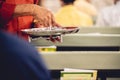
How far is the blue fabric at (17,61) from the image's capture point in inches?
29.3

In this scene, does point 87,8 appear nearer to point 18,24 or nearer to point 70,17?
point 70,17

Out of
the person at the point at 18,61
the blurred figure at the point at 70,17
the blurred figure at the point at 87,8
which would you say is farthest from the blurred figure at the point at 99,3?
the person at the point at 18,61

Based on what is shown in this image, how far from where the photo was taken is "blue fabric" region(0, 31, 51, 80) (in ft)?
2.44

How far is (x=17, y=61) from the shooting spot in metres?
0.75

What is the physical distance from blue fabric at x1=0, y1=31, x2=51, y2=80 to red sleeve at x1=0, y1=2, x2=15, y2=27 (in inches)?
39.0

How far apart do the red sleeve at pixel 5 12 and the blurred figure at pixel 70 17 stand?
2441mm

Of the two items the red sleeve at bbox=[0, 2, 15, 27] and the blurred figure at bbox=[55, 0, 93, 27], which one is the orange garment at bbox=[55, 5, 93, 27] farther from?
the red sleeve at bbox=[0, 2, 15, 27]

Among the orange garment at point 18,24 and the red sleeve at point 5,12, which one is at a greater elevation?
the red sleeve at point 5,12

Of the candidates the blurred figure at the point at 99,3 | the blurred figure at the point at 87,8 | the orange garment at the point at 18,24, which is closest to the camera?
the orange garment at the point at 18,24

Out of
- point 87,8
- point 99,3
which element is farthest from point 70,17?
point 99,3

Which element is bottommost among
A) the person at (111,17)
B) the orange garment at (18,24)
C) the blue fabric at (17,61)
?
the person at (111,17)

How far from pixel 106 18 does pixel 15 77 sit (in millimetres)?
3778

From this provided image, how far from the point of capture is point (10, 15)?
1.75 metres

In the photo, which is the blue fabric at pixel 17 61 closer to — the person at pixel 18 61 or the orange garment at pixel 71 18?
the person at pixel 18 61
